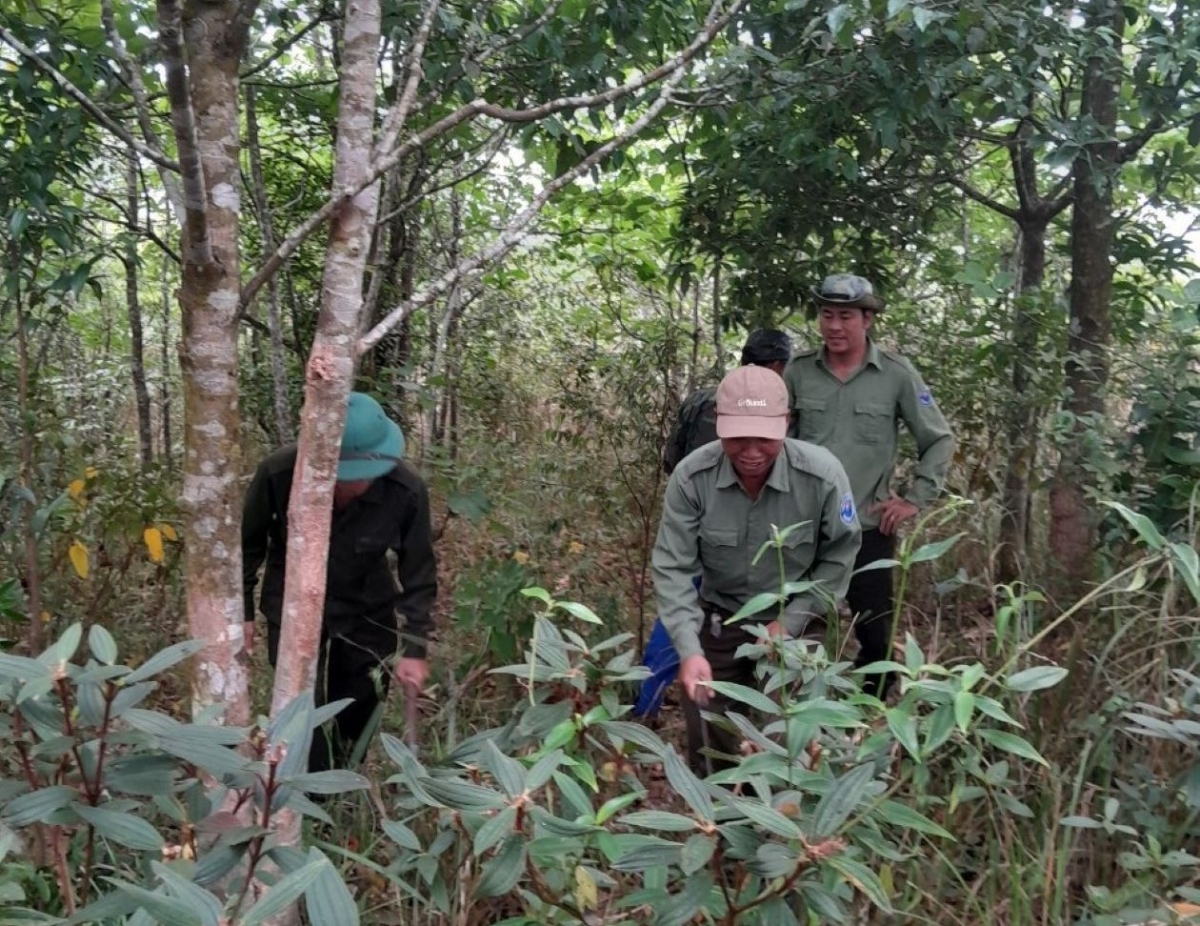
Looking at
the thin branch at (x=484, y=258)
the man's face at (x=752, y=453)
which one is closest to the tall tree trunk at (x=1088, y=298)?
the man's face at (x=752, y=453)

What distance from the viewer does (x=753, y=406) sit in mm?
2969

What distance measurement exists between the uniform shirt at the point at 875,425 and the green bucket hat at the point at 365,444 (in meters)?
1.82

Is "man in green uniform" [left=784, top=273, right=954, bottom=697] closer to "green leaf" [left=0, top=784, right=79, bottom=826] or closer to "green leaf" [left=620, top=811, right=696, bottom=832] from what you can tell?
"green leaf" [left=620, top=811, right=696, bottom=832]

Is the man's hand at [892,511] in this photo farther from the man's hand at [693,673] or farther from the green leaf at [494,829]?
the green leaf at [494,829]

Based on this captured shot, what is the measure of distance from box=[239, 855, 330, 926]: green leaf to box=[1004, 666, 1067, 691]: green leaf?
1097 millimetres

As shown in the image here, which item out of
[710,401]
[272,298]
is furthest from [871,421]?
[272,298]

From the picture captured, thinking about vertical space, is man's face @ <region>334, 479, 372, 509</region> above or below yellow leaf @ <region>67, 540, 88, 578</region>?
above

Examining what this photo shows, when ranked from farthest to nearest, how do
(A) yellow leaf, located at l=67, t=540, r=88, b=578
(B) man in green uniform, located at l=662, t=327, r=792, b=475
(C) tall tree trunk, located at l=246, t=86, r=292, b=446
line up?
(B) man in green uniform, located at l=662, t=327, r=792, b=475 → (C) tall tree trunk, located at l=246, t=86, r=292, b=446 → (A) yellow leaf, located at l=67, t=540, r=88, b=578

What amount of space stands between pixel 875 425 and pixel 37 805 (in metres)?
3.35

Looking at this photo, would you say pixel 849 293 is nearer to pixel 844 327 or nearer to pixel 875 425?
pixel 844 327

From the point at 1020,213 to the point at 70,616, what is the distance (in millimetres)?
4932

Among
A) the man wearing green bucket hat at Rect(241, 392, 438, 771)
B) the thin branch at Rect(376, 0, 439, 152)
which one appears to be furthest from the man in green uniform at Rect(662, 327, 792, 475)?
the thin branch at Rect(376, 0, 439, 152)

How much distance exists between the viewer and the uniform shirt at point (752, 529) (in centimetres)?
308

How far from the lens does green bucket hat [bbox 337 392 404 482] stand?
3.03 m
